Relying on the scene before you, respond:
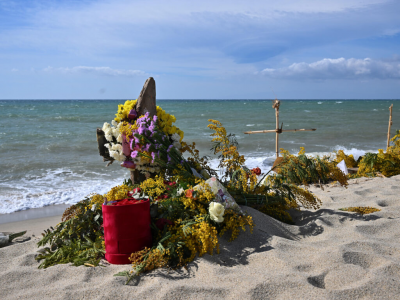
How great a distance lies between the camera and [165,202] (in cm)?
316

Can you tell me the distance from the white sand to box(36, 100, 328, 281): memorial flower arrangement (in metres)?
0.16

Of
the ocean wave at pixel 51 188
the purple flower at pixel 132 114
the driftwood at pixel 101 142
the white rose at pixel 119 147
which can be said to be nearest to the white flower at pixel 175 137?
the purple flower at pixel 132 114

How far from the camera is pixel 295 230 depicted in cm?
346

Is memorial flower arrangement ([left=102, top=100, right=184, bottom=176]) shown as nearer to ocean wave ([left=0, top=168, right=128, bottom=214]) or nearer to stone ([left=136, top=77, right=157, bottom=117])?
stone ([left=136, top=77, right=157, bottom=117])

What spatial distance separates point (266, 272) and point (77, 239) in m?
2.02

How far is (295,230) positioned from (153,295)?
1.79 metres

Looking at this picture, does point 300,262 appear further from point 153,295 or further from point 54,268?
point 54,268

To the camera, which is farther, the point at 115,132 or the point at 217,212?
the point at 115,132

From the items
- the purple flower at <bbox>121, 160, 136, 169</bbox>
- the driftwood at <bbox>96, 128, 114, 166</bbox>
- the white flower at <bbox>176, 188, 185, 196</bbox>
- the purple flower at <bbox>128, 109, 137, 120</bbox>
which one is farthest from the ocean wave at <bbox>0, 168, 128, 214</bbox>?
the white flower at <bbox>176, 188, 185, 196</bbox>

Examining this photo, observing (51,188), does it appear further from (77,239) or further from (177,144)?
(177,144)

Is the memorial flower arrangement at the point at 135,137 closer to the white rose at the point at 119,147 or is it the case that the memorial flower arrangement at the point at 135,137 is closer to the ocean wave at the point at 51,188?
the white rose at the point at 119,147

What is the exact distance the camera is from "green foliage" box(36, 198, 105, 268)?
3100 mm

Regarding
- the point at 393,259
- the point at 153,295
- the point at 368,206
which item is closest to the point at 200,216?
the point at 153,295

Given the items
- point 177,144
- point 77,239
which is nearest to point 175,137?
point 177,144
